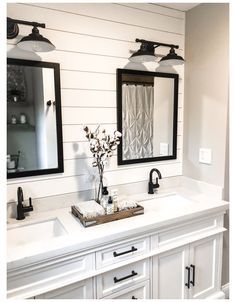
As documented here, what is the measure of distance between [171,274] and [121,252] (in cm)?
50

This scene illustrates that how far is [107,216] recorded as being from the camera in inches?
58.8

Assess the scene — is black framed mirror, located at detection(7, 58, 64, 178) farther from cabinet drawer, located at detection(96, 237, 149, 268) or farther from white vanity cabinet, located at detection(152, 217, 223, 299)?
white vanity cabinet, located at detection(152, 217, 223, 299)

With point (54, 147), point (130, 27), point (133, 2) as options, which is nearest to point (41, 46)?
point (54, 147)

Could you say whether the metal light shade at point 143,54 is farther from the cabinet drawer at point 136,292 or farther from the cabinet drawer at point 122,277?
the cabinet drawer at point 136,292

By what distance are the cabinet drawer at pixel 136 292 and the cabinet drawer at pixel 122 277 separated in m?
0.03

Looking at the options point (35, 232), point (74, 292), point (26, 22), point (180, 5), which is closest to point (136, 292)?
point (74, 292)

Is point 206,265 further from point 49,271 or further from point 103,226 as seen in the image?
point 49,271

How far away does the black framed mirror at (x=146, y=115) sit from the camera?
75.8 inches

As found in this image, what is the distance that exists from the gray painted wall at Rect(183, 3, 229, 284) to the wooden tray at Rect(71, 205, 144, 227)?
0.80 meters

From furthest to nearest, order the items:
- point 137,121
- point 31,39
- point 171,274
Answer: point 137,121
point 171,274
point 31,39

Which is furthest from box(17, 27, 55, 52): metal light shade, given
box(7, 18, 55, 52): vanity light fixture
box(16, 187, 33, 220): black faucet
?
box(16, 187, 33, 220): black faucet

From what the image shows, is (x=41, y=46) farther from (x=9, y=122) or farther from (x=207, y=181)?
(x=207, y=181)

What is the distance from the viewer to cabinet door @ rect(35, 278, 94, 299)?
4.12ft

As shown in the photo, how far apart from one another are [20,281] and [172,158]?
1.57 metres
